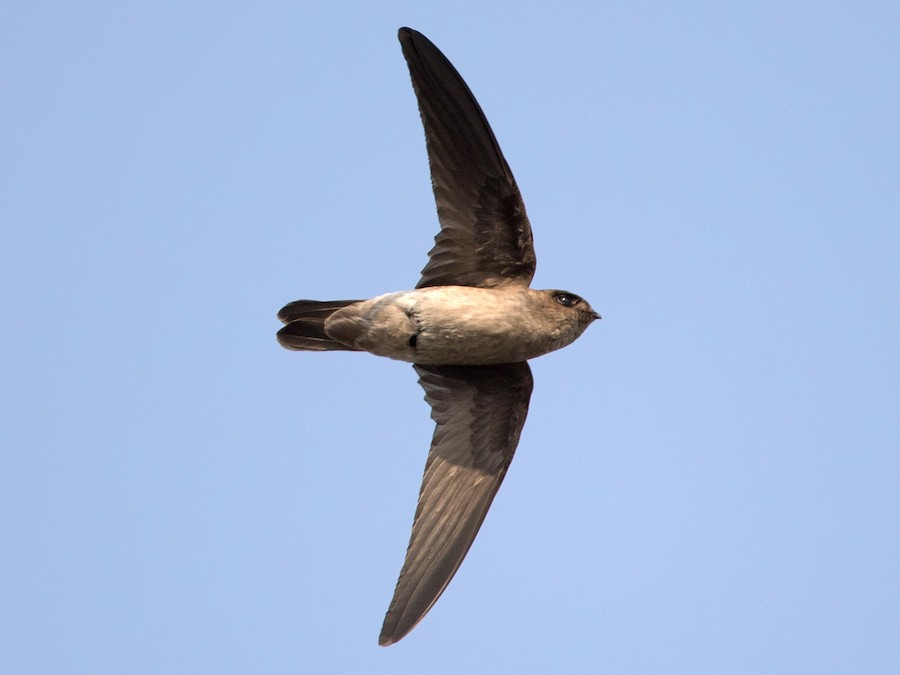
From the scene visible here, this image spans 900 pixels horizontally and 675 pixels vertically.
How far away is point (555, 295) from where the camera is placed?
9945mm

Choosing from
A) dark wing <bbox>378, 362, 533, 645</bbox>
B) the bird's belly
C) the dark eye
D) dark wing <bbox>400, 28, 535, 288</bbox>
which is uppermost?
dark wing <bbox>400, 28, 535, 288</bbox>

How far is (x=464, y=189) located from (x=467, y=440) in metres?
1.86

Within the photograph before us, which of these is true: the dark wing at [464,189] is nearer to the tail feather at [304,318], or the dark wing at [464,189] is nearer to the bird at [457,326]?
the bird at [457,326]

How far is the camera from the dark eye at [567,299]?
9.95 metres

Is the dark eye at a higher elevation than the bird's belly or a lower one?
higher

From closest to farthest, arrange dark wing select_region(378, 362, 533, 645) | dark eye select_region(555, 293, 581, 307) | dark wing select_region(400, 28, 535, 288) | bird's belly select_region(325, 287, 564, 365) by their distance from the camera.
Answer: dark wing select_region(400, 28, 535, 288) → bird's belly select_region(325, 287, 564, 365) → dark eye select_region(555, 293, 581, 307) → dark wing select_region(378, 362, 533, 645)

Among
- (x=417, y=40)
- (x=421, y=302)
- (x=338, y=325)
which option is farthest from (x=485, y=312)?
(x=417, y=40)

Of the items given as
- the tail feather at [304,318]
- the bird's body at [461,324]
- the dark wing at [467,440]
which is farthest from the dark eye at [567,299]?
the tail feather at [304,318]

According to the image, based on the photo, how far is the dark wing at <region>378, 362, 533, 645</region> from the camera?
33.3ft

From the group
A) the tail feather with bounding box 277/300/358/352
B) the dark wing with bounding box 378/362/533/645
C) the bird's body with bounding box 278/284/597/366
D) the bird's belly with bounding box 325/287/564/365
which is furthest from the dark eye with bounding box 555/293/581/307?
the tail feather with bounding box 277/300/358/352

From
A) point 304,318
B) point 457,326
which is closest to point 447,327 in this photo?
point 457,326

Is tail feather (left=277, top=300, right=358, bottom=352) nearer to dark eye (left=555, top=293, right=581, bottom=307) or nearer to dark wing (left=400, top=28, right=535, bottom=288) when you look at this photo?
dark wing (left=400, top=28, right=535, bottom=288)

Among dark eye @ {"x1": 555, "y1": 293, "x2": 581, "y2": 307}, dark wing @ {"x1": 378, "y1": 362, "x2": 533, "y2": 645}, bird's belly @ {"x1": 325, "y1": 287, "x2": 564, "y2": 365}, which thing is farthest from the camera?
dark wing @ {"x1": 378, "y1": 362, "x2": 533, "y2": 645}

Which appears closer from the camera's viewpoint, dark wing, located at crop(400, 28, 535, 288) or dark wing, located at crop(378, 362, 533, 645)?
dark wing, located at crop(400, 28, 535, 288)
